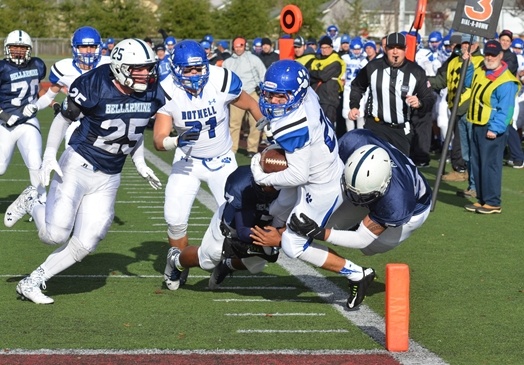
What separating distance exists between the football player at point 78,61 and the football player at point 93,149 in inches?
61.0

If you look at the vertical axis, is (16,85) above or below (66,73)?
below

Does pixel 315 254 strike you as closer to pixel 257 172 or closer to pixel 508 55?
pixel 257 172

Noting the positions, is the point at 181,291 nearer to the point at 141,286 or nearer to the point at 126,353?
the point at 141,286

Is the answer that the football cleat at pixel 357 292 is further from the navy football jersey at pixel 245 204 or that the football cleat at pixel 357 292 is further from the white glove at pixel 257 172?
the white glove at pixel 257 172

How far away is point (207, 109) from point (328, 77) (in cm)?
832

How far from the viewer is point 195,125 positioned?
24.0 ft

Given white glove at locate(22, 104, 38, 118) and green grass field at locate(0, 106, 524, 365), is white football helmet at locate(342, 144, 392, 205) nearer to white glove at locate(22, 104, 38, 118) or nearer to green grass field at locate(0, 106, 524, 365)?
green grass field at locate(0, 106, 524, 365)

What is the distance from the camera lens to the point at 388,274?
210 inches

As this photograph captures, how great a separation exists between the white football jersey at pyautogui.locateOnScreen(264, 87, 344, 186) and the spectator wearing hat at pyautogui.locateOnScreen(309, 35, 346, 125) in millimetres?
9306

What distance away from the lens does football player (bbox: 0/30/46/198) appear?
10094 millimetres

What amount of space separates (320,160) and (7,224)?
12.2ft

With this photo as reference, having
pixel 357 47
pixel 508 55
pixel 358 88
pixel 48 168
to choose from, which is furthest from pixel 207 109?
pixel 357 47

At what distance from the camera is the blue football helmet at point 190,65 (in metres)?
7.01

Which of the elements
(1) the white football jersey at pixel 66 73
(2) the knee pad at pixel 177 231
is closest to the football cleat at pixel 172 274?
(2) the knee pad at pixel 177 231
